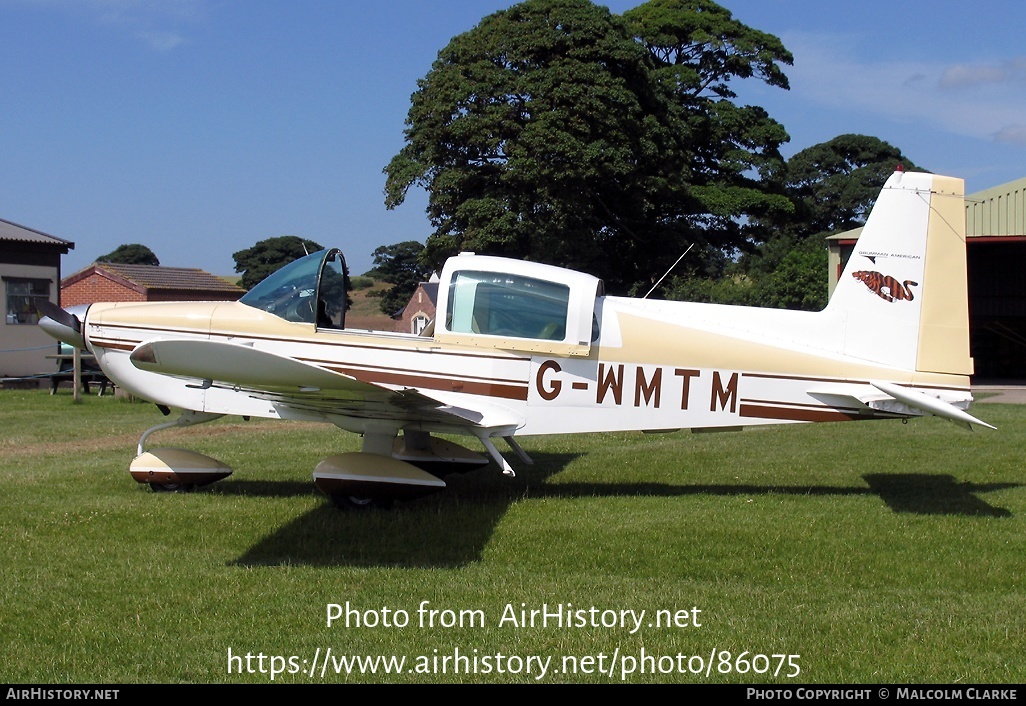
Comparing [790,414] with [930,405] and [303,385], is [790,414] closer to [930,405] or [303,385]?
[930,405]

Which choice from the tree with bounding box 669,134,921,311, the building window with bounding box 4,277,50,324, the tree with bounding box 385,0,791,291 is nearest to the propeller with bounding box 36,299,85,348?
the tree with bounding box 385,0,791,291

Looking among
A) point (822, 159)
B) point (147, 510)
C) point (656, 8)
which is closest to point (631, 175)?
point (656, 8)

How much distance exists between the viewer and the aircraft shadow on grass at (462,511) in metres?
6.19

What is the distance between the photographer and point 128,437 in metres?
12.5

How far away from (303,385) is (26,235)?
25.7 metres

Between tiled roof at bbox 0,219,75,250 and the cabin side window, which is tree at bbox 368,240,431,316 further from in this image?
the cabin side window

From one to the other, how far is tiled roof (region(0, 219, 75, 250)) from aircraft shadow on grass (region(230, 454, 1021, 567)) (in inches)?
883

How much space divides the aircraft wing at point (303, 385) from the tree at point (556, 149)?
18.6 metres

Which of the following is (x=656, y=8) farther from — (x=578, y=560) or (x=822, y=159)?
(x=578, y=560)

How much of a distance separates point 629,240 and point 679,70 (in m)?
7.72

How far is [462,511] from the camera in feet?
24.7

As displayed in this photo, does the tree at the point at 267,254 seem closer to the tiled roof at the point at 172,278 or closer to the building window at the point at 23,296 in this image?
the tiled roof at the point at 172,278

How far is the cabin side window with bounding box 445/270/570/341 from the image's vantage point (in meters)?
7.77

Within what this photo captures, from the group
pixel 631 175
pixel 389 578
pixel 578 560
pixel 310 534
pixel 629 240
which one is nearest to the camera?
pixel 389 578
